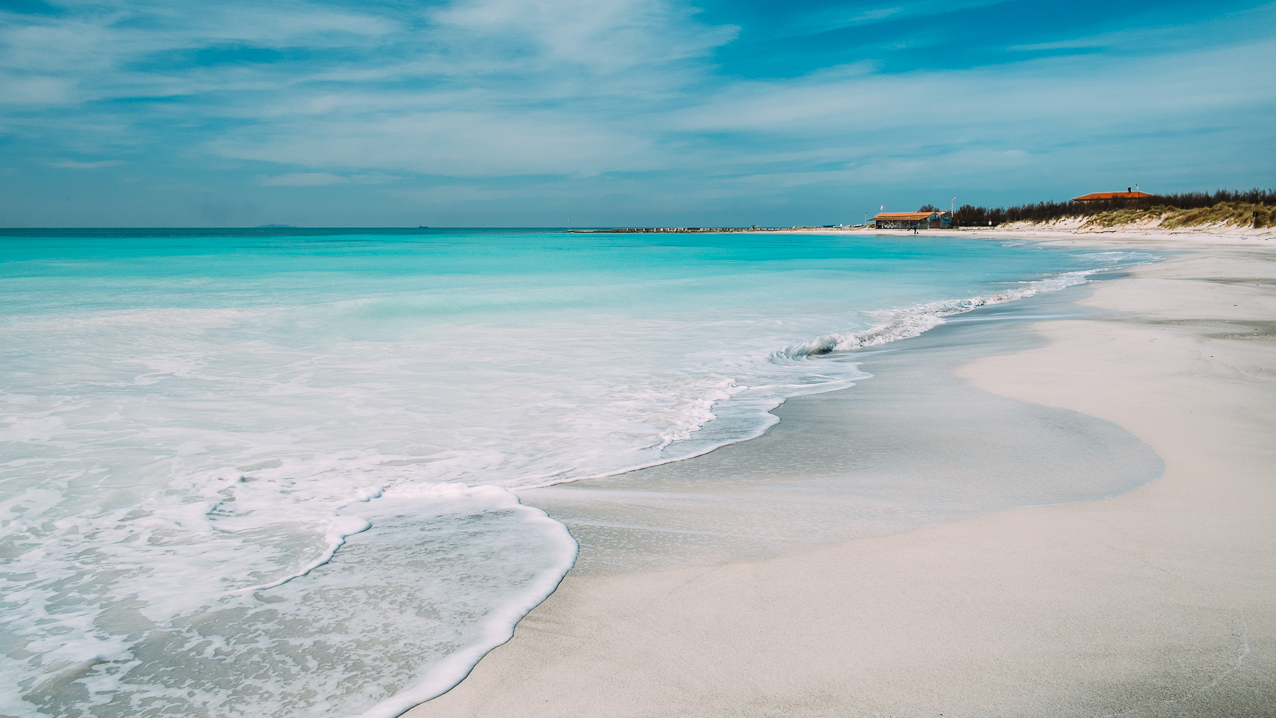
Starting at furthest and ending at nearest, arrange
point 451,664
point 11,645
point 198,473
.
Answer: point 198,473 < point 11,645 < point 451,664

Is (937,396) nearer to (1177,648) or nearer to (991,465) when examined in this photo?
(991,465)

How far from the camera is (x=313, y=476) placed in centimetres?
364

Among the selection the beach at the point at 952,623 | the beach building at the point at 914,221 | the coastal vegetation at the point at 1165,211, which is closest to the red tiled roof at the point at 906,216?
the beach building at the point at 914,221

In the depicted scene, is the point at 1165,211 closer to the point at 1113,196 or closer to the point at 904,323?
the point at 1113,196

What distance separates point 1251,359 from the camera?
221 inches

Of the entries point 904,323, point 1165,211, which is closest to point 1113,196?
point 1165,211

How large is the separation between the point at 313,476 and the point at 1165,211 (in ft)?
202

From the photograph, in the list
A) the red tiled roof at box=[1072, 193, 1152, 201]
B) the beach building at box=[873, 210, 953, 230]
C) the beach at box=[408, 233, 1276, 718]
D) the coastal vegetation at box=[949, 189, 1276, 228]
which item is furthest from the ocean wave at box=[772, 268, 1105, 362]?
the beach building at box=[873, 210, 953, 230]

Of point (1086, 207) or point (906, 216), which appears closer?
point (1086, 207)

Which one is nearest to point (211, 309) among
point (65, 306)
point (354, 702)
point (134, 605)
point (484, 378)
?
point (65, 306)

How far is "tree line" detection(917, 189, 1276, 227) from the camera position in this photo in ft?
143

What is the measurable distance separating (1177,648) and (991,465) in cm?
172

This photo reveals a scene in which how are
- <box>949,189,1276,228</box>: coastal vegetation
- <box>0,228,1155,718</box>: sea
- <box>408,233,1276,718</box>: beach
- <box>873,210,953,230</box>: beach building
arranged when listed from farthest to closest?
1. <box>873,210,953,230</box>: beach building
2. <box>949,189,1276,228</box>: coastal vegetation
3. <box>0,228,1155,718</box>: sea
4. <box>408,233,1276,718</box>: beach

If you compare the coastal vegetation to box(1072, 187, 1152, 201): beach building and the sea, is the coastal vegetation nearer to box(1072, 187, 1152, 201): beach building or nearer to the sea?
box(1072, 187, 1152, 201): beach building
